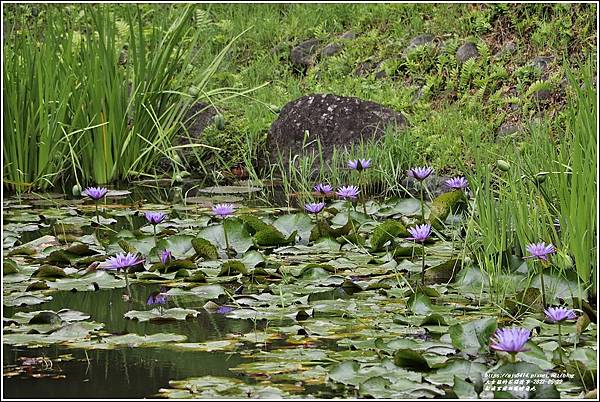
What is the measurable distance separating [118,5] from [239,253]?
25.8ft

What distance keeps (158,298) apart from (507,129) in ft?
13.0

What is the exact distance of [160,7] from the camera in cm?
1120

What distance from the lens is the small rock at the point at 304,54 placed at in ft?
30.2

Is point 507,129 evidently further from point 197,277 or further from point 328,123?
point 197,277

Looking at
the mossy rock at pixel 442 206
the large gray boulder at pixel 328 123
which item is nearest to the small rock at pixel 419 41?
the large gray boulder at pixel 328 123

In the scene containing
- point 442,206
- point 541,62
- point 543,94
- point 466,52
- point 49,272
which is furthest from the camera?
point 466,52

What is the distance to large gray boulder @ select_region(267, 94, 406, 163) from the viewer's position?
270 inches

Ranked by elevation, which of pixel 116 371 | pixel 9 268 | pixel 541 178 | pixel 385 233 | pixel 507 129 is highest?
pixel 507 129

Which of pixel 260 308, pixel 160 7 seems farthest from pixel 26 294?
pixel 160 7

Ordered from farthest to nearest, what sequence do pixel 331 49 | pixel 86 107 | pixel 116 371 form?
pixel 331 49
pixel 86 107
pixel 116 371

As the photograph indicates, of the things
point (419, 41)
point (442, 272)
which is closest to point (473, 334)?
point (442, 272)

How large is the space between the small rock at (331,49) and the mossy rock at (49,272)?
5568 mm

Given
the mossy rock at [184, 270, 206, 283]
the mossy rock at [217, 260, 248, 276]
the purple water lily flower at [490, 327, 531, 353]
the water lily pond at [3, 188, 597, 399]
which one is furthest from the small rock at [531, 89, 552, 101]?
the purple water lily flower at [490, 327, 531, 353]

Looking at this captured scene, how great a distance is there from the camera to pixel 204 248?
4129mm
